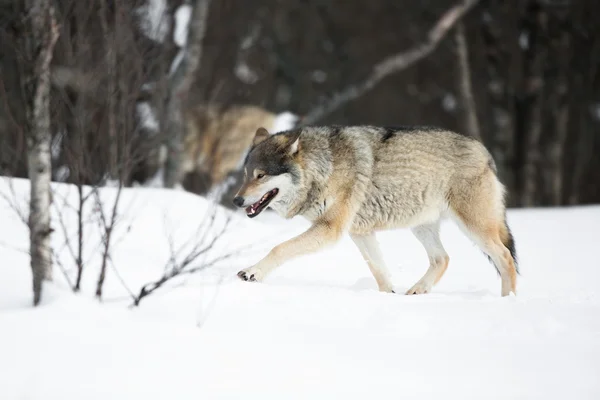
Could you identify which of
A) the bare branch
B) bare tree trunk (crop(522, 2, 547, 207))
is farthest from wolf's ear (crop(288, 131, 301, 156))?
bare tree trunk (crop(522, 2, 547, 207))

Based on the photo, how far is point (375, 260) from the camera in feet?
22.3

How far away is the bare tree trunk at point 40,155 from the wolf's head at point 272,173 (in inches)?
68.5

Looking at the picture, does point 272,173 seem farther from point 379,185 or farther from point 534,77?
point 534,77

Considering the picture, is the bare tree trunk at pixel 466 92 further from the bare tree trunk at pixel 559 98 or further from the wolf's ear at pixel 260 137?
Answer: the wolf's ear at pixel 260 137

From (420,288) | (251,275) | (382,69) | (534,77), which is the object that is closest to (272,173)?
(251,275)

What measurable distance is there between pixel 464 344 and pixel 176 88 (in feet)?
22.9

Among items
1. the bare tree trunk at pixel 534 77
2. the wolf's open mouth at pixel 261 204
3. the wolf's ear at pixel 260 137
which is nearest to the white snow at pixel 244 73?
the bare tree trunk at pixel 534 77

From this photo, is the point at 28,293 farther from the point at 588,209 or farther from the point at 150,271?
the point at 588,209

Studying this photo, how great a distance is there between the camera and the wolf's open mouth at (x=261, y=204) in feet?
20.5

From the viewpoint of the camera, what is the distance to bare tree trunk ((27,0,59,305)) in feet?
15.8

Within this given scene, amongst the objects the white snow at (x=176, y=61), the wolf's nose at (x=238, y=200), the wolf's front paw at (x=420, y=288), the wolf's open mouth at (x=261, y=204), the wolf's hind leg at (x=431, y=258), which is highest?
the wolf's nose at (x=238, y=200)

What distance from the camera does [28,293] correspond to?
5.23 metres

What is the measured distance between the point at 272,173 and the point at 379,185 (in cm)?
92

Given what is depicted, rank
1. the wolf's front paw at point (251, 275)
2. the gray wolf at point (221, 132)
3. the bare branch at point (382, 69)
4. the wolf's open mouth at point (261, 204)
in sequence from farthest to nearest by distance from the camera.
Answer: the bare branch at point (382, 69)
the gray wolf at point (221, 132)
the wolf's open mouth at point (261, 204)
the wolf's front paw at point (251, 275)
